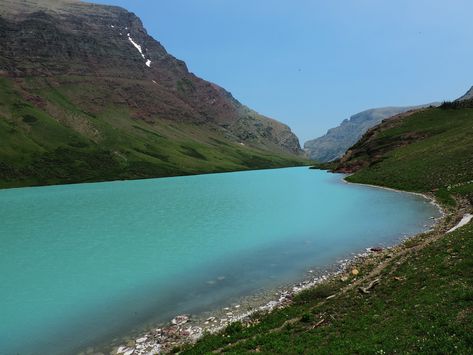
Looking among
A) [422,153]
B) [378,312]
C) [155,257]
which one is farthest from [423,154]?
[378,312]

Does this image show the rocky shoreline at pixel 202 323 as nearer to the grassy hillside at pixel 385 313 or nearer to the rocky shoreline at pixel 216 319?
the rocky shoreline at pixel 216 319

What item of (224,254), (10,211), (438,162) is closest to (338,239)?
(224,254)

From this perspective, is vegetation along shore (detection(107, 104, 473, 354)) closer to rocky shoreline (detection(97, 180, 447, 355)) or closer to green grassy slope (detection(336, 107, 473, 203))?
rocky shoreline (detection(97, 180, 447, 355))

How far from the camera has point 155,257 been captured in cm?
3988

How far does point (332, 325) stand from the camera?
19.3 metres

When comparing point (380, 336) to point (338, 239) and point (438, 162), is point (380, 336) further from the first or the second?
point (438, 162)

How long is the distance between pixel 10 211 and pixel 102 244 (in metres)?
52.7

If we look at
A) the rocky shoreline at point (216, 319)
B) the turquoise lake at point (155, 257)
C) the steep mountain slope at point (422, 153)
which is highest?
the steep mountain slope at point (422, 153)

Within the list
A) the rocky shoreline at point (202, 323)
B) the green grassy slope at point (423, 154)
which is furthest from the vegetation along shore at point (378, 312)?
the green grassy slope at point (423, 154)

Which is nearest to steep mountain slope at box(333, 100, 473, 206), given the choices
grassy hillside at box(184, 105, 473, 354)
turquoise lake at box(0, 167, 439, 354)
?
turquoise lake at box(0, 167, 439, 354)

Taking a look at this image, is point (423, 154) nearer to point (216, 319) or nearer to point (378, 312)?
point (378, 312)

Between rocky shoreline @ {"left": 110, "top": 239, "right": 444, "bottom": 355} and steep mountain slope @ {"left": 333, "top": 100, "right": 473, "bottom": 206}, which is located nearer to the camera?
rocky shoreline @ {"left": 110, "top": 239, "right": 444, "bottom": 355}

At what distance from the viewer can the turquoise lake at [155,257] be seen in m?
25.7

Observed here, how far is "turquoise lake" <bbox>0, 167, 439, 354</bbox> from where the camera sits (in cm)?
2567
